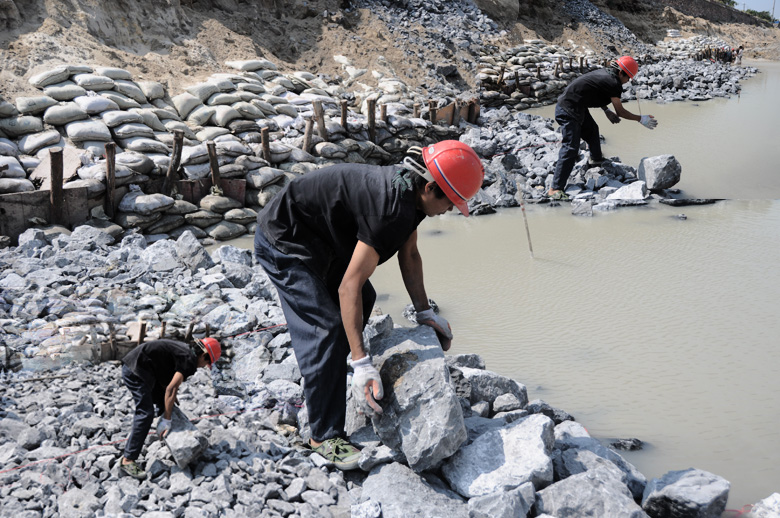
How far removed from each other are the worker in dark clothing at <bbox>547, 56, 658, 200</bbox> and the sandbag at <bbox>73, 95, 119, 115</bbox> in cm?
557

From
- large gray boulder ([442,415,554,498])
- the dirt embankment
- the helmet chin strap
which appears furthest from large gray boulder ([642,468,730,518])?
the dirt embankment

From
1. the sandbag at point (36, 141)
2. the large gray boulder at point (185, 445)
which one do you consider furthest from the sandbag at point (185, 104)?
the large gray boulder at point (185, 445)

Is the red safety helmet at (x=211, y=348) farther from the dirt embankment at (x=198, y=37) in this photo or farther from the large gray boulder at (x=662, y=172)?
the dirt embankment at (x=198, y=37)

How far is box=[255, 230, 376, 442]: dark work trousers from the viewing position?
8.42ft

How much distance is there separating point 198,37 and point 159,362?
10.5 metres

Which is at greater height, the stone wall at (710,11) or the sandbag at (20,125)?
the stone wall at (710,11)

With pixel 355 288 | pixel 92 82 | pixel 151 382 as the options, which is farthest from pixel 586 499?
pixel 92 82

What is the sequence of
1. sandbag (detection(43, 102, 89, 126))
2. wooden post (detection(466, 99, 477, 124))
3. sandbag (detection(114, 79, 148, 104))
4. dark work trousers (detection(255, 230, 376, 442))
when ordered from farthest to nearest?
wooden post (detection(466, 99, 477, 124)) → sandbag (detection(114, 79, 148, 104)) → sandbag (detection(43, 102, 89, 126)) → dark work trousers (detection(255, 230, 376, 442))

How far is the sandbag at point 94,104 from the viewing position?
7504 mm

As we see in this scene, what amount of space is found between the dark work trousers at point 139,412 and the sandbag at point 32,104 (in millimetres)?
5930

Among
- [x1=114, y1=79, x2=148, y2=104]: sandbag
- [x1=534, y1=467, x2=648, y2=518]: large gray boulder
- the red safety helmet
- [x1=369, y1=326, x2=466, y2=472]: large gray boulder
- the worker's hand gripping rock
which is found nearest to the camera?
[x1=534, y1=467, x2=648, y2=518]: large gray boulder

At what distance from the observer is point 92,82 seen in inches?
307

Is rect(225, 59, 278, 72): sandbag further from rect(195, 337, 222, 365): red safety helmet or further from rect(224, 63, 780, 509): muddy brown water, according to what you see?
rect(195, 337, 222, 365): red safety helmet

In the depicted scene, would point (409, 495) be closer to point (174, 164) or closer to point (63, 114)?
point (174, 164)
